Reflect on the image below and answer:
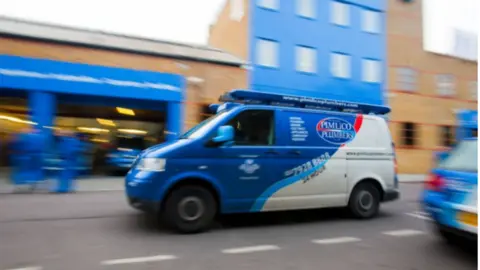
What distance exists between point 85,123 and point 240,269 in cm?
1496

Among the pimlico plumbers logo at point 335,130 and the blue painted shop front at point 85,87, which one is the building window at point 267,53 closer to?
the blue painted shop front at point 85,87

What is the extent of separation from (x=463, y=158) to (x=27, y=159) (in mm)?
9377

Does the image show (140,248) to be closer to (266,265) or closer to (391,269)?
(266,265)

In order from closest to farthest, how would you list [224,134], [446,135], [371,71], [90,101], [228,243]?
[228,243], [224,134], [90,101], [371,71], [446,135]

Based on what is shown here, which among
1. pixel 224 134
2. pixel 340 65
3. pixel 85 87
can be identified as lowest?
pixel 224 134

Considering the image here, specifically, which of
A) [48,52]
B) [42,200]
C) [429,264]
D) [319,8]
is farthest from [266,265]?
[319,8]

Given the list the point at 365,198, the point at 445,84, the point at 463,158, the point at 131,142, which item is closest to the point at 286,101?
the point at 365,198

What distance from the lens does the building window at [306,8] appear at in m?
19.4

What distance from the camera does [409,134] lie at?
21141mm

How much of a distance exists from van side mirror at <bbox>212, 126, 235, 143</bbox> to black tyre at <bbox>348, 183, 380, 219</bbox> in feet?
8.68

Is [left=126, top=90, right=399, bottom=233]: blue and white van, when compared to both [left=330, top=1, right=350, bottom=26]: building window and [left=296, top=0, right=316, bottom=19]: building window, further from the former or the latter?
[left=330, top=1, right=350, bottom=26]: building window

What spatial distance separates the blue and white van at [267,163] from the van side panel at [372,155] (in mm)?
18

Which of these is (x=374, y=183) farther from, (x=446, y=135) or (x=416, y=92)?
(x=446, y=135)

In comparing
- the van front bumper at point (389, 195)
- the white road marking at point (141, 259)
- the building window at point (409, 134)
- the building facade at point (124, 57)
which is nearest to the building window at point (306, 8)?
the building facade at point (124, 57)
